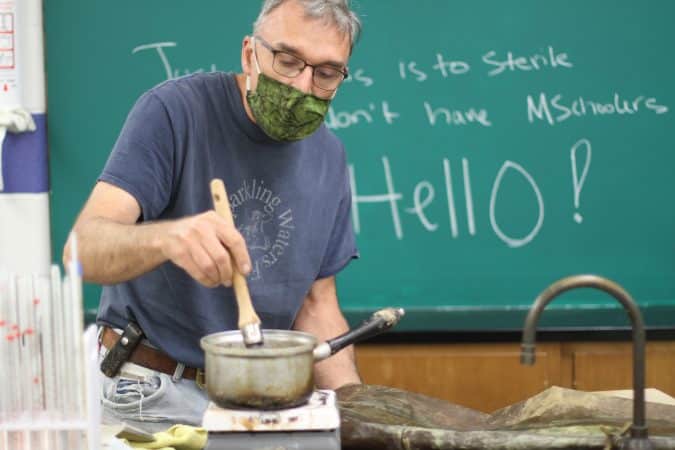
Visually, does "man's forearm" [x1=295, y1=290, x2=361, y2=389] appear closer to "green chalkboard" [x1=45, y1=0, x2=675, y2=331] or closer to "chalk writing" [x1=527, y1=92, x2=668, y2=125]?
"green chalkboard" [x1=45, y1=0, x2=675, y2=331]

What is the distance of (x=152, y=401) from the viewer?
6.54 ft

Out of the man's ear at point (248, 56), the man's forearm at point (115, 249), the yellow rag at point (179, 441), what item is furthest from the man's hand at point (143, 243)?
the man's ear at point (248, 56)

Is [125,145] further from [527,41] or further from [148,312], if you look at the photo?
[527,41]

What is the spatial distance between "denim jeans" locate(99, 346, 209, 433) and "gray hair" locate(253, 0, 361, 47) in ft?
2.43

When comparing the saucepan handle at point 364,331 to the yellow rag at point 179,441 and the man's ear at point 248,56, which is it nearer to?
the yellow rag at point 179,441

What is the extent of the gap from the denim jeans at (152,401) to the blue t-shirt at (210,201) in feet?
0.21

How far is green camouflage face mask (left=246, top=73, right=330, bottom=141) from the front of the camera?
6.33 ft

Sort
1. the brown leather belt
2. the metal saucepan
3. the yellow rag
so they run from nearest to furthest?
the metal saucepan → the yellow rag → the brown leather belt

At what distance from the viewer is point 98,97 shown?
3166 millimetres

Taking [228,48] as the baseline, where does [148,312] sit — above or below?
→ below

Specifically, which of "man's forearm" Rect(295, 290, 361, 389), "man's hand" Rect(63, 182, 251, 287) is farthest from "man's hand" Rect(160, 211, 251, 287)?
"man's forearm" Rect(295, 290, 361, 389)

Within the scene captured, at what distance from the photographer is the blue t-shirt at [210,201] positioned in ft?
6.46

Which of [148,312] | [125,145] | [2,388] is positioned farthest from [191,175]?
[2,388]

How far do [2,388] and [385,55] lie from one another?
83.3 inches
